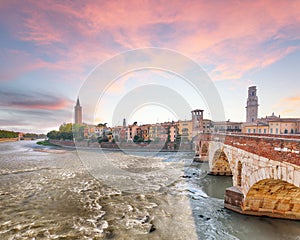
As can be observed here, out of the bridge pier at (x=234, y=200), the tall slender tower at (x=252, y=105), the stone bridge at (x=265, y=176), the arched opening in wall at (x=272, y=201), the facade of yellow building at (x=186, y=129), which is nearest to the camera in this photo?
the stone bridge at (x=265, y=176)

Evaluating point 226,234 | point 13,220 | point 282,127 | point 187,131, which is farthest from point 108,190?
point 187,131

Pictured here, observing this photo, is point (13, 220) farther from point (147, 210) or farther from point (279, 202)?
point (279, 202)

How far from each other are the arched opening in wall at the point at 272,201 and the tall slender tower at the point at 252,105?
52.1 m

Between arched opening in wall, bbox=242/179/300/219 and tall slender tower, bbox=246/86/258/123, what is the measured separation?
171 ft

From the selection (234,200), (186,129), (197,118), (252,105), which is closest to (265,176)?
(234,200)

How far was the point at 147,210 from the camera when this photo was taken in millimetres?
8836

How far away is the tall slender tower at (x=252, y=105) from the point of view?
177 feet

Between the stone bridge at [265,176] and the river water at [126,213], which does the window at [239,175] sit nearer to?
the stone bridge at [265,176]

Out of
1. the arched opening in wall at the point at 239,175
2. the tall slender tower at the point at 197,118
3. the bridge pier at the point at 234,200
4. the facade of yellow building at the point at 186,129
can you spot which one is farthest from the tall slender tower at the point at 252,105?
the bridge pier at the point at 234,200

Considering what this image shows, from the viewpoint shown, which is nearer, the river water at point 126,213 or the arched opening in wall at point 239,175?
the river water at point 126,213

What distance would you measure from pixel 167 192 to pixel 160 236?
4.92 metres

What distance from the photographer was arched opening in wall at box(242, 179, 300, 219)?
705 centimetres

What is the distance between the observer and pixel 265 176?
5.93 metres

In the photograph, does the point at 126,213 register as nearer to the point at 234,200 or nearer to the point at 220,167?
the point at 234,200
